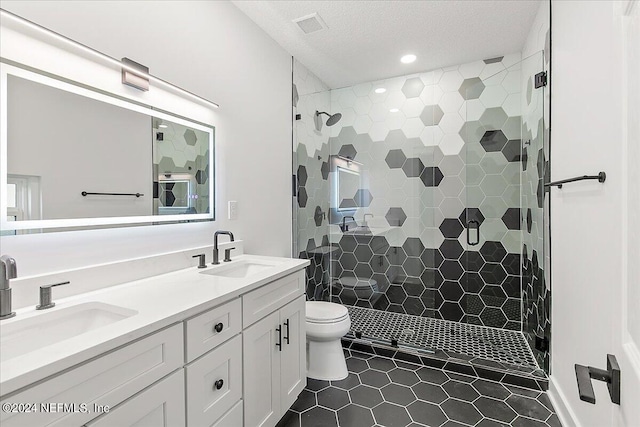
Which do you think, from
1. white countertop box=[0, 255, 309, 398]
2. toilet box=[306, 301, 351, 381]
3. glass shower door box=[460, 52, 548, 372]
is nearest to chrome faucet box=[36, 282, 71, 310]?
white countertop box=[0, 255, 309, 398]

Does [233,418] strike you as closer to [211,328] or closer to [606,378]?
[211,328]

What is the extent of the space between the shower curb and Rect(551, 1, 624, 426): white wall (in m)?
0.18

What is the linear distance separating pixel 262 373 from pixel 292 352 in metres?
0.29

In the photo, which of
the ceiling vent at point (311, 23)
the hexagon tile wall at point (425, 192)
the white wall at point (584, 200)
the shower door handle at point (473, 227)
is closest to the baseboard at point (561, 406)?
the white wall at point (584, 200)

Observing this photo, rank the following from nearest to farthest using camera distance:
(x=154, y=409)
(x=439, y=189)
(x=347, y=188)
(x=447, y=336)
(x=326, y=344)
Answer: (x=154, y=409), (x=326, y=344), (x=447, y=336), (x=439, y=189), (x=347, y=188)

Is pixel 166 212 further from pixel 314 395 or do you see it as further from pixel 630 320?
pixel 630 320

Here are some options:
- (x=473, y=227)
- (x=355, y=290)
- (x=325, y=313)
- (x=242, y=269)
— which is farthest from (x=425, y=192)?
(x=242, y=269)

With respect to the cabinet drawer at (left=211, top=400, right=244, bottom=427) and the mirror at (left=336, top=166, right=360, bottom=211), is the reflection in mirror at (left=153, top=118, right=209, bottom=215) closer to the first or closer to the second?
the cabinet drawer at (left=211, top=400, right=244, bottom=427)

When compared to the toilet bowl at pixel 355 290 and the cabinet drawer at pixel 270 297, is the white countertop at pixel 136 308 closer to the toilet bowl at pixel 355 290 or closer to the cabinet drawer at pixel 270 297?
the cabinet drawer at pixel 270 297

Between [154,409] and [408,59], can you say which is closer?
[154,409]

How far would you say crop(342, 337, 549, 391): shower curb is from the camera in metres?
2.03

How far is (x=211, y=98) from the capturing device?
6.31 feet

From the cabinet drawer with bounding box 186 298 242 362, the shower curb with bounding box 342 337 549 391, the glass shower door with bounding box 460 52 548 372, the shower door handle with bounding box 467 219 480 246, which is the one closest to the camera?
the cabinet drawer with bounding box 186 298 242 362

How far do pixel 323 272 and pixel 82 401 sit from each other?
8.46ft
